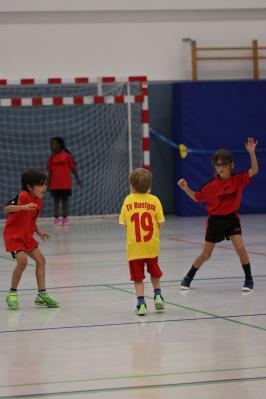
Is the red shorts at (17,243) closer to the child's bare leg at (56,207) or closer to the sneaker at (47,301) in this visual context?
the sneaker at (47,301)

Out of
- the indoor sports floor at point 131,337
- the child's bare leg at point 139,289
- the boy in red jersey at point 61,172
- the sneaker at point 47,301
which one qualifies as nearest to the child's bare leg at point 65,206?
the boy in red jersey at point 61,172

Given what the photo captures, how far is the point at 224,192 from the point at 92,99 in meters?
11.0

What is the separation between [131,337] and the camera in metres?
7.18

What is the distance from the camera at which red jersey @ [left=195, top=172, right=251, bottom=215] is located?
958 cm

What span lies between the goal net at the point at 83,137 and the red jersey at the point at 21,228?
463 inches

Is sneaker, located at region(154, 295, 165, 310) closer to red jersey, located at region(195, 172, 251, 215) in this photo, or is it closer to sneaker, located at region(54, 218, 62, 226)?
red jersey, located at region(195, 172, 251, 215)

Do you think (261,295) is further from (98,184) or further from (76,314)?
(98,184)

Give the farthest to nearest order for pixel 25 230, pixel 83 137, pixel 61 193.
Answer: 1. pixel 83 137
2. pixel 61 193
3. pixel 25 230

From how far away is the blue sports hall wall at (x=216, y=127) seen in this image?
71.2ft

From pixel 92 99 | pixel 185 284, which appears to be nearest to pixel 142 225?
pixel 185 284

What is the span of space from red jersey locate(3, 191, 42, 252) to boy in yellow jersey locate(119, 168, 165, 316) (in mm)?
958

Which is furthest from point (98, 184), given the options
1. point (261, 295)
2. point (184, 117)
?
point (261, 295)

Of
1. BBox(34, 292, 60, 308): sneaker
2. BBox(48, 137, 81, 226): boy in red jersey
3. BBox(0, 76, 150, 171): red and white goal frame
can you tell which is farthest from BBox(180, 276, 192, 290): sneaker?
BBox(0, 76, 150, 171): red and white goal frame

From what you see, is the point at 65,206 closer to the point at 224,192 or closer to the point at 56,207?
the point at 56,207
